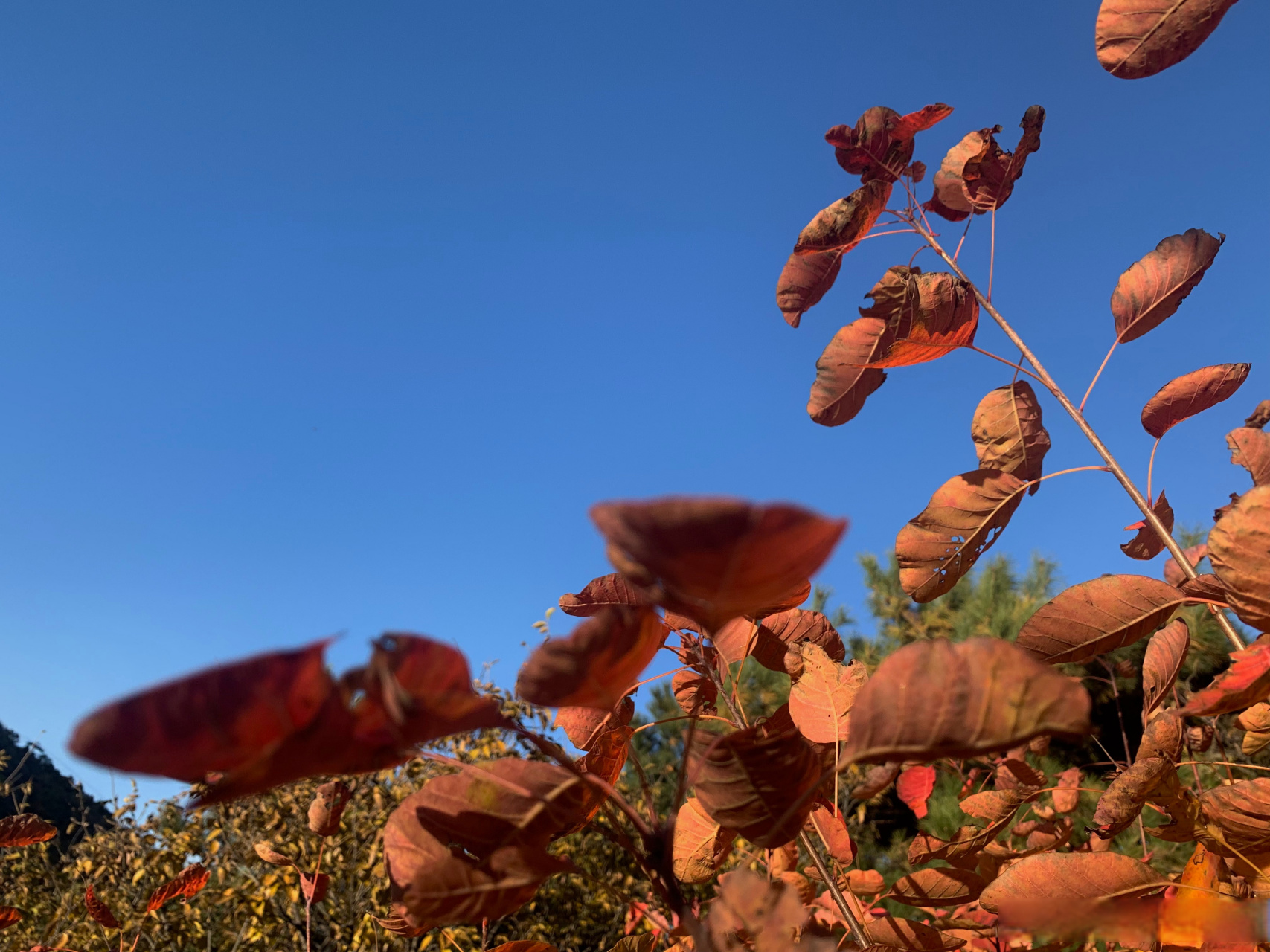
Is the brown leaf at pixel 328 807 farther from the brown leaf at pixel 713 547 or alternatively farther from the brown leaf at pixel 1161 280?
the brown leaf at pixel 1161 280

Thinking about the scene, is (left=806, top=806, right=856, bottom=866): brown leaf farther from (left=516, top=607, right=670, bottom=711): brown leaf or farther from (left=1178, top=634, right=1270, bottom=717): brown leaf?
(left=516, top=607, right=670, bottom=711): brown leaf

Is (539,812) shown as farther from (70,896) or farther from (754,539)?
(70,896)

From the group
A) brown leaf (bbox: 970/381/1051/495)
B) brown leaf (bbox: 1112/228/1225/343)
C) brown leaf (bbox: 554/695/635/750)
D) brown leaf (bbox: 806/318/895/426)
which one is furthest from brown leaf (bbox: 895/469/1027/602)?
brown leaf (bbox: 554/695/635/750)

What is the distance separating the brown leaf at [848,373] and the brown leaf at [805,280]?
108 millimetres

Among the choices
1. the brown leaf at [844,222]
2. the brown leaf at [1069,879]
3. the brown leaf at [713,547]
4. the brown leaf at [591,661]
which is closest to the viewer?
the brown leaf at [713,547]

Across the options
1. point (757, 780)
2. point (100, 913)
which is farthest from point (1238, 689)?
point (100, 913)

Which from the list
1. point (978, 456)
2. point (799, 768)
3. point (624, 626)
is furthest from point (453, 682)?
point (978, 456)

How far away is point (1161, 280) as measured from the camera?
0.98m

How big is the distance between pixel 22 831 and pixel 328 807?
2.72 ft

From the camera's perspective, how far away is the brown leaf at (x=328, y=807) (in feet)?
2.64

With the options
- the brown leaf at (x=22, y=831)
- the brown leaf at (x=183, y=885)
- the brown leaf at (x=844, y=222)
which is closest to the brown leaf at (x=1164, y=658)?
the brown leaf at (x=844, y=222)

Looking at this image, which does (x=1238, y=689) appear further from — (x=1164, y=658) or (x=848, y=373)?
(x=848, y=373)

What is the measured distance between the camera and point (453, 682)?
1.31 ft

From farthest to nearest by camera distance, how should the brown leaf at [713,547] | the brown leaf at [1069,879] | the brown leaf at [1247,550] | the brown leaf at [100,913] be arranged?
the brown leaf at [100,913], the brown leaf at [1069,879], the brown leaf at [1247,550], the brown leaf at [713,547]
